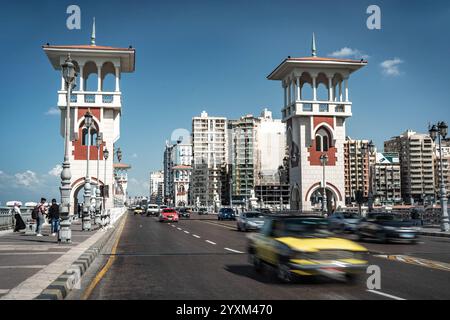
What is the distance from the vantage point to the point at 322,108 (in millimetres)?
64812

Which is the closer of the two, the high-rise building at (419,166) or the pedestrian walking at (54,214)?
the pedestrian walking at (54,214)

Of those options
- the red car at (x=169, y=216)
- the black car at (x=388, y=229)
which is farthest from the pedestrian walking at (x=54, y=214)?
the red car at (x=169, y=216)

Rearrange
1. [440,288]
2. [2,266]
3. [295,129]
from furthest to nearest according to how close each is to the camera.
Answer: [295,129] → [2,266] → [440,288]

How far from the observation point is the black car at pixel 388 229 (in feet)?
75.3

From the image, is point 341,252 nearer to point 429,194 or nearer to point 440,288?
point 440,288

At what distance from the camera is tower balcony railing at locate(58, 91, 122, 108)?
5922 cm

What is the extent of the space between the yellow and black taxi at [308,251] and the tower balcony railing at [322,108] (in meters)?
53.3

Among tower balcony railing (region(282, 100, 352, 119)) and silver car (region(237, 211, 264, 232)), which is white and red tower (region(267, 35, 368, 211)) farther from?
silver car (region(237, 211, 264, 232))

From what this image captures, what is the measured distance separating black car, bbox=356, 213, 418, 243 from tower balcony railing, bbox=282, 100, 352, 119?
3988cm

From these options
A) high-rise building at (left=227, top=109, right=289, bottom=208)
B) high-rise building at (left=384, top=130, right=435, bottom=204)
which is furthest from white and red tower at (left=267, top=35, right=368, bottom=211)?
high-rise building at (left=384, top=130, right=435, bottom=204)

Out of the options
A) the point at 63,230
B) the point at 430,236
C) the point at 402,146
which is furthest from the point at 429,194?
the point at 63,230

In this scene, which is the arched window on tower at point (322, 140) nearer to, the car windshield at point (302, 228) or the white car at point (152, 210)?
the white car at point (152, 210)

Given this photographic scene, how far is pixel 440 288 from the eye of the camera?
397 inches

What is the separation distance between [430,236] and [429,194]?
167265 mm
